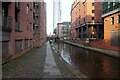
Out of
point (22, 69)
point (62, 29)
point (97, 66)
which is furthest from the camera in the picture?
point (62, 29)

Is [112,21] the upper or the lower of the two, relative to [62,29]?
lower

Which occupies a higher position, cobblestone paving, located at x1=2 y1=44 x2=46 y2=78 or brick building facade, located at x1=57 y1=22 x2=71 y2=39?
brick building facade, located at x1=57 y1=22 x2=71 y2=39

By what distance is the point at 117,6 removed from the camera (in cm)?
3131

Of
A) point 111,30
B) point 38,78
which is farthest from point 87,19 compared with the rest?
point 38,78

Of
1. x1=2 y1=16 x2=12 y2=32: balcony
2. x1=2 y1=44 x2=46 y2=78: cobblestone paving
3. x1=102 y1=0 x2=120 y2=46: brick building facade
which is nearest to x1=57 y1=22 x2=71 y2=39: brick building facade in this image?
x1=102 y1=0 x2=120 y2=46: brick building facade

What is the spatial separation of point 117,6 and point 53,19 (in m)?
151

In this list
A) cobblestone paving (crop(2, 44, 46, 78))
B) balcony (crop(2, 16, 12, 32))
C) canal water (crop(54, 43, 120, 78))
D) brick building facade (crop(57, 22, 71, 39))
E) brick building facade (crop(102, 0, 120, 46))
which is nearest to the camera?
cobblestone paving (crop(2, 44, 46, 78))

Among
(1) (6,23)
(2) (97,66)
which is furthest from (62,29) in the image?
(1) (6,23)

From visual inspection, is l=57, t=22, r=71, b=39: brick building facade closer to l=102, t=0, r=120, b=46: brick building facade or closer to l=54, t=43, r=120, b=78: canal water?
l=102, t=0, r=120, b=46: brick building facade

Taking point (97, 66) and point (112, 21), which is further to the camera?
point (112, 21)

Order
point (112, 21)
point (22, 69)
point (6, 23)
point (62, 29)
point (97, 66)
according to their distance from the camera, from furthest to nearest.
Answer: point (62, 29)
point (112, 21)
point (97, 66)
point (6, 23)
point (22, 69)

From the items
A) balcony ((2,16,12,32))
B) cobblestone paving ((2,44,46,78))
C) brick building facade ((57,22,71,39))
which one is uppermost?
brick building facade ((57,22,71,39))

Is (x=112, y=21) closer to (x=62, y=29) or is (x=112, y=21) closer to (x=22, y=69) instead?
(x=22, y=69)

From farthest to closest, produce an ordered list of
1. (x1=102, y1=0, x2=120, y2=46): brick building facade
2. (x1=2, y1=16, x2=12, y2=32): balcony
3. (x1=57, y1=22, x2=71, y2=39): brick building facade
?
(x1=57, y1=22, x2=71, y2=39): brick building facade
(x1=102, y1=0, x2=120, y2=46): brick building facade
(x1=2, y1=16, x2=12, y2=32): balcony
